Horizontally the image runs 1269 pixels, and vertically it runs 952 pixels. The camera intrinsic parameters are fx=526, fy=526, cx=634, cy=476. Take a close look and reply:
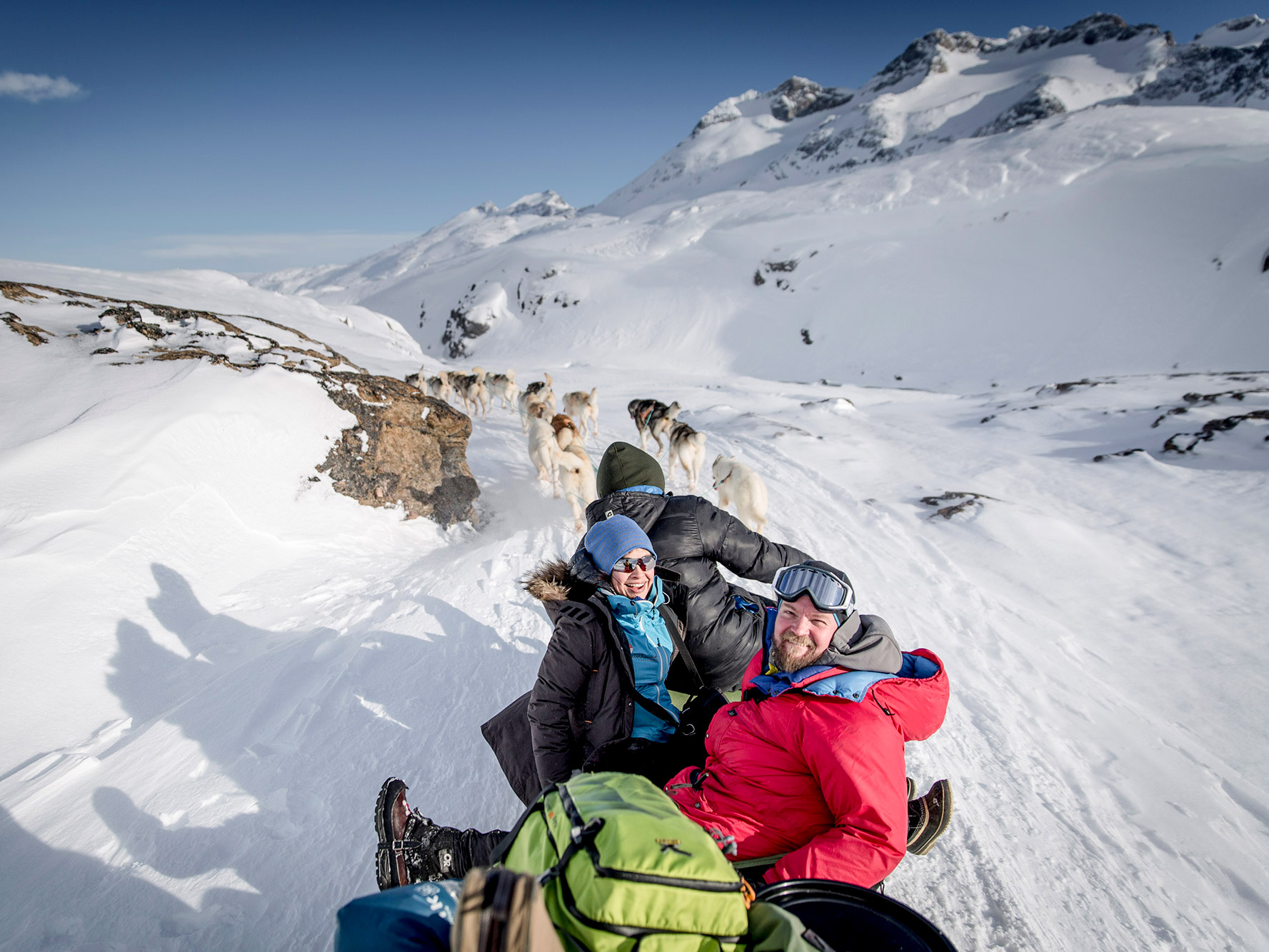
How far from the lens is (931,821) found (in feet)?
6.37

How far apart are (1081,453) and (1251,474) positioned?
82.0 inches

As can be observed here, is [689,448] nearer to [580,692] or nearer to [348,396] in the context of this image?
[348,396]

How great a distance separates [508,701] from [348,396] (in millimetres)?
4242

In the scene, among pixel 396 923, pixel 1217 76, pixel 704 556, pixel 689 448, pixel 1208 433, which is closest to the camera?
pixel 396 923

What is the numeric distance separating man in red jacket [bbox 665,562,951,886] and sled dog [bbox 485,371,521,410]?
12.7m

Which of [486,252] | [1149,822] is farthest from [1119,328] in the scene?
[486,252]

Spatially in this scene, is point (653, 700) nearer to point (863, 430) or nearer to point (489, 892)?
point (489, 892)

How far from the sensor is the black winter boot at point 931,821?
1.93 m

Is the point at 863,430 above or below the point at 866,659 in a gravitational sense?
below

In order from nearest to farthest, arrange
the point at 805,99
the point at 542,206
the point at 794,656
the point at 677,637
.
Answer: the point at 794,656, the point at 677,637, the point at 805,99, the point at 542,206

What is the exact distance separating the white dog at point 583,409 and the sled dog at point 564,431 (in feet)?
12.5

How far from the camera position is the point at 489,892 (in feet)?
2.49

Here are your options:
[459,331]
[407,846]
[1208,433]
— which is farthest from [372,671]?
[459,331]

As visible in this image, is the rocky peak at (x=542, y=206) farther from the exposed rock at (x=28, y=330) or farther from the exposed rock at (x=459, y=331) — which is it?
the exposed rock at (x=28, y=330)
